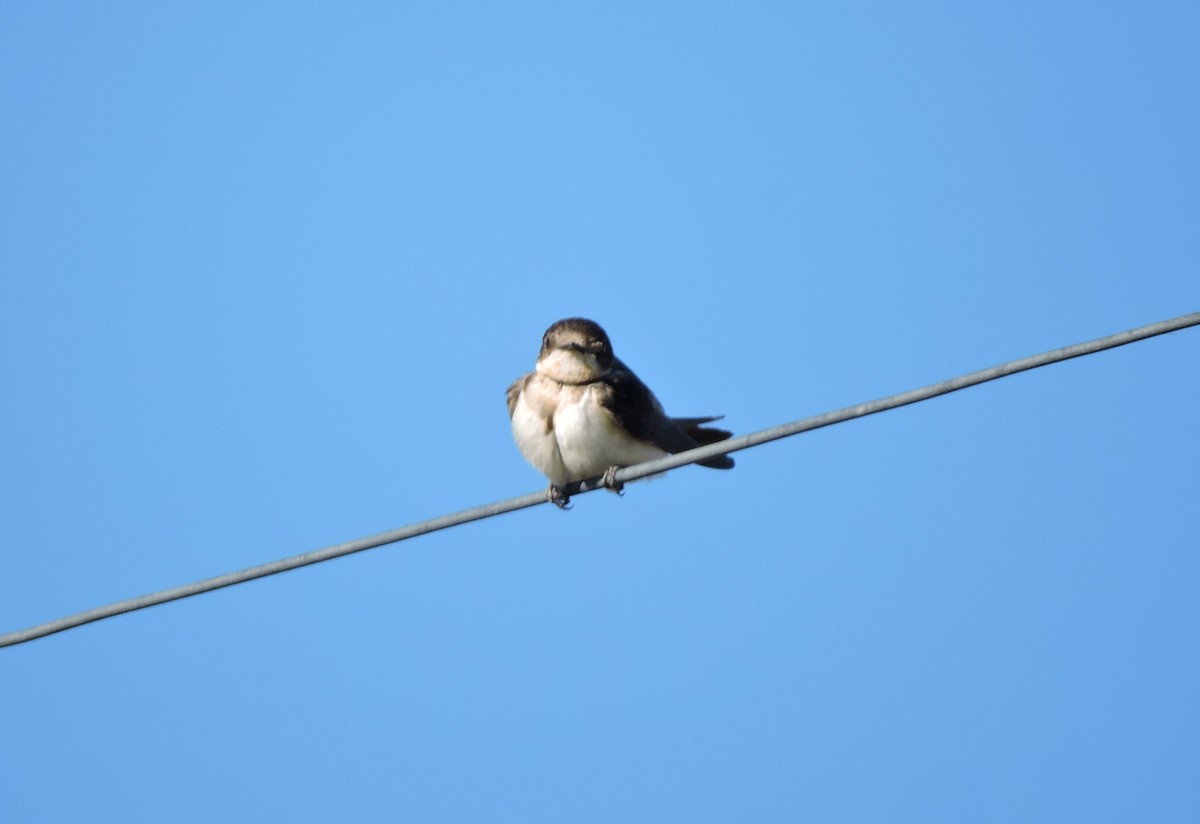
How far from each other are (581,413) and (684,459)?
226 cm

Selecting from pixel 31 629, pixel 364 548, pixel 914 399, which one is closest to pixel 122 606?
pixel 31 629

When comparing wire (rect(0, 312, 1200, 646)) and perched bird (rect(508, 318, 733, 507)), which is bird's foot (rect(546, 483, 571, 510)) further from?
wire (rect(0, 312, 1200, 646))

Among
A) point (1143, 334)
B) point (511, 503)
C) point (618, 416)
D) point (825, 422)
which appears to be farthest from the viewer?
point (618, 416)

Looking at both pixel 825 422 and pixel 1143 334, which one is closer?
pixel 1143 334

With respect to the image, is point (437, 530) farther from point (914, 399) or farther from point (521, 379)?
point (521, 379)

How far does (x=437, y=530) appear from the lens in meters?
6.79

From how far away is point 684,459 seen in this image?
705 cm

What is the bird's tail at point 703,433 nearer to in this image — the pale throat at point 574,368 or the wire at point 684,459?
the pale throat at point 574,368

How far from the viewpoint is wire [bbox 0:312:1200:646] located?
19.7ft

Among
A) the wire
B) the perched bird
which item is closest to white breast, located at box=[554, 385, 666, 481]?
the perched bird

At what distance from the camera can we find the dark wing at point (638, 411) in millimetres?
9383

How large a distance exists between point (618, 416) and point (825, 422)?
3007mm

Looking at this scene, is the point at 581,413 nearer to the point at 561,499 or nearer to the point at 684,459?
the point at 561,499

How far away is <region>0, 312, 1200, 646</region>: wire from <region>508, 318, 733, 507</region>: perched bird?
2193 millimetres
